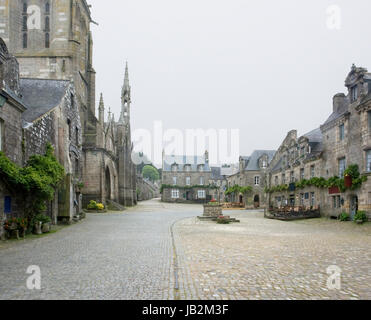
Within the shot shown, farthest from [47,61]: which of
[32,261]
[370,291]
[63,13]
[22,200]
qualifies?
[370,291]

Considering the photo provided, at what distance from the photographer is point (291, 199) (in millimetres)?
31422

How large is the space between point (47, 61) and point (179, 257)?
2860cm

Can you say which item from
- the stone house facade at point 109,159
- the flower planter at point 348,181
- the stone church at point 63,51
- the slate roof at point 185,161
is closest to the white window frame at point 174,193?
the slate roof at point 185,161

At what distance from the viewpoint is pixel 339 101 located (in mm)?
25016

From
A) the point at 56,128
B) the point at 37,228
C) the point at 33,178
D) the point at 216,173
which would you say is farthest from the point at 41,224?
the point at 216,173

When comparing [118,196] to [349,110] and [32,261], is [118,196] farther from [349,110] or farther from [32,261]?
[32,261]

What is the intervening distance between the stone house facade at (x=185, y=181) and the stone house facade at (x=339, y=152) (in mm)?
30277

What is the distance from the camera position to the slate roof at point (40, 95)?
16750 millimetres

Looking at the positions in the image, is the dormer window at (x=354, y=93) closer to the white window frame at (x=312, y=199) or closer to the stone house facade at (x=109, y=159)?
the white window frame at (x=312, y=199)

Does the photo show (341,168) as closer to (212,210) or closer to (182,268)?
(212,210)

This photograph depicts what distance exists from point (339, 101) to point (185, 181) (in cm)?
4067

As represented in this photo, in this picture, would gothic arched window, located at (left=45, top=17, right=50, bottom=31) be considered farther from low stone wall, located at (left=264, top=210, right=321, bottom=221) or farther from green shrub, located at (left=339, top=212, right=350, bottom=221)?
green shrub, located at (left=339, top=212, right=350, bottom=221)

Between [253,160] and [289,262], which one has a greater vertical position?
[253,160]
